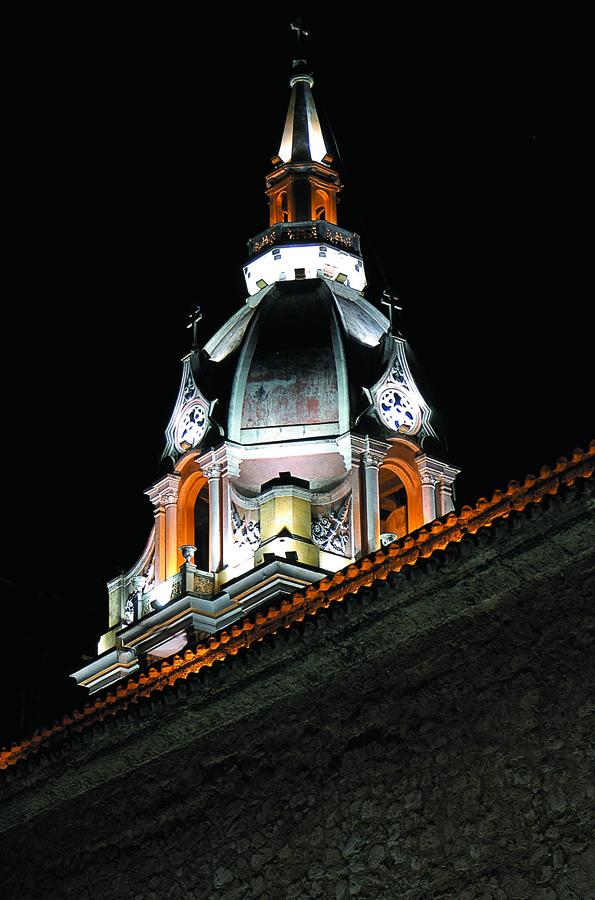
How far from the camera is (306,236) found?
4256 centimetres

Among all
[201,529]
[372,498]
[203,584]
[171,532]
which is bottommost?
[203,584]

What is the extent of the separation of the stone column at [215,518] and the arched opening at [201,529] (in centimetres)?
218

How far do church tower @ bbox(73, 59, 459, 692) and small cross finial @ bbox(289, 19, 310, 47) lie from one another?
6837mm

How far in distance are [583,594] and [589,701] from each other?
40.4 inches

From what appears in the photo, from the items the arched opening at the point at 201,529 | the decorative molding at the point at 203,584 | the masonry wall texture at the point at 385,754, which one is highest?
the arched opening at the point at 201,529

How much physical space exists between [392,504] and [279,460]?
3755 millimetres

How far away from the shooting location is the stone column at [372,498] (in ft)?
124

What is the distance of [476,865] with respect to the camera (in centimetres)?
1587

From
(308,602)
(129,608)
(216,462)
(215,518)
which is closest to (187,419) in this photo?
(216,462)

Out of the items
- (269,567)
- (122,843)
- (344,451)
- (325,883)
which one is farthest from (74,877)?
(344,451)

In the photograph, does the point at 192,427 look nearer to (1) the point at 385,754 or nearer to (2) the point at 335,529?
(2) the point at 335,529

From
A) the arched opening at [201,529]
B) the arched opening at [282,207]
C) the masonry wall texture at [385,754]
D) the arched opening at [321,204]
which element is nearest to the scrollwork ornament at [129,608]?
the arched opening at [201,529]

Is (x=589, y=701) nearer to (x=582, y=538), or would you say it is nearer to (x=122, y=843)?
(x=582, y=538)

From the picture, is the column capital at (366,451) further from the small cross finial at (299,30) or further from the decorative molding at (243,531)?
the small cross finial at (299,30)
